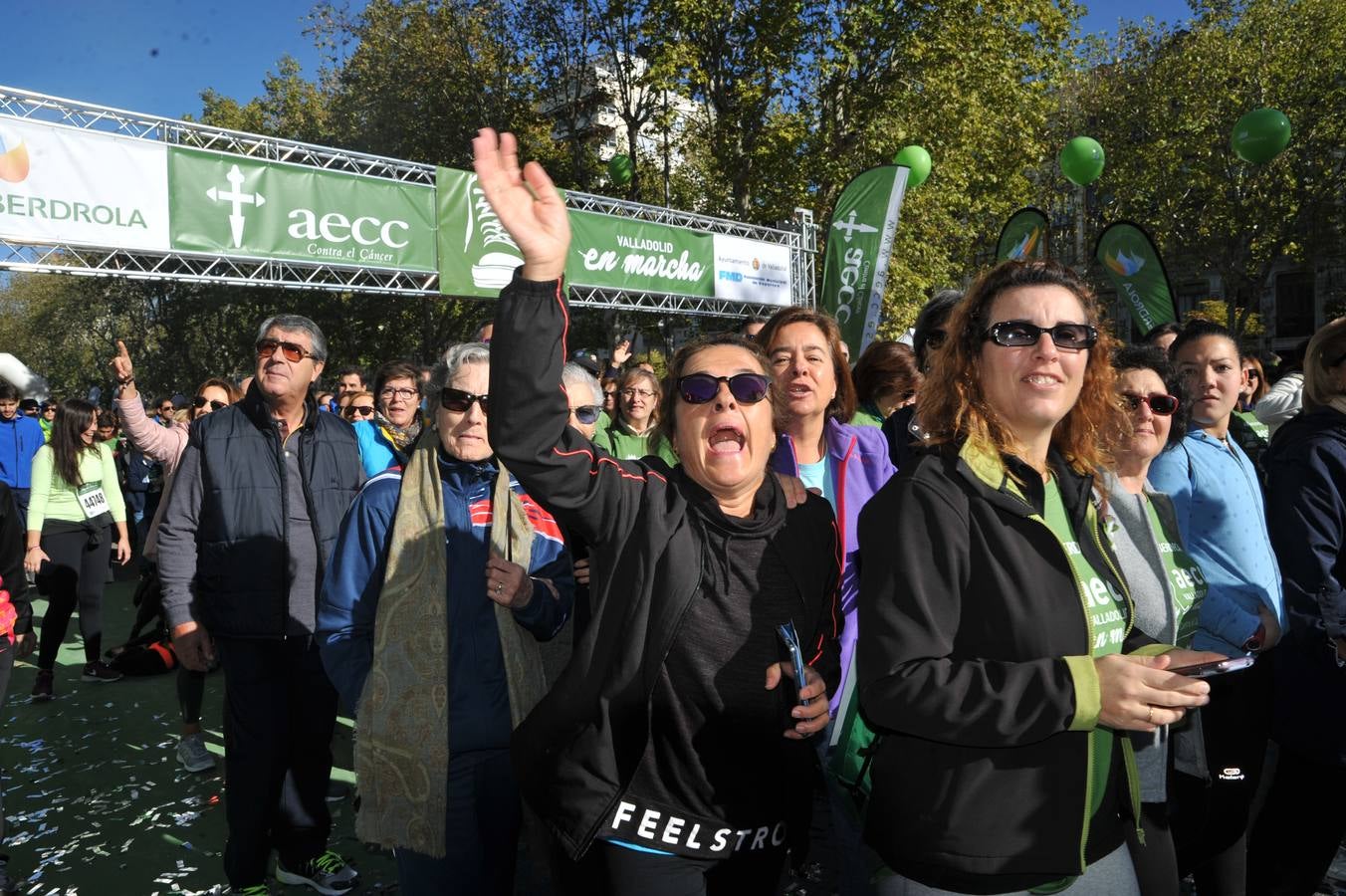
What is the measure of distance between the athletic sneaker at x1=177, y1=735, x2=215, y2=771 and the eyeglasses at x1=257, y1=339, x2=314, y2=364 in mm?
2645

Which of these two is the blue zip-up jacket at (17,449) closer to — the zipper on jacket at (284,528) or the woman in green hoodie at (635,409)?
the woman in green hoodie at (635,409)

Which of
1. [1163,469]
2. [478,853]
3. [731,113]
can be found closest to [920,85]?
[731,113]

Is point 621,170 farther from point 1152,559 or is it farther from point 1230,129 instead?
point 1230,129

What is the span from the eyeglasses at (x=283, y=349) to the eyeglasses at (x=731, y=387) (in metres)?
2.10

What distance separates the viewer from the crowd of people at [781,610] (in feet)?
4.97

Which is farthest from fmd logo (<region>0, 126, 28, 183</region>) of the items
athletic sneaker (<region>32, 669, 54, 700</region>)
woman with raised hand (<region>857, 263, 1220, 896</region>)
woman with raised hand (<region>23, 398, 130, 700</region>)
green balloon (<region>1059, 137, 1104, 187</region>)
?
green balloon (<region>1059, 137, 1104, 187</region>)

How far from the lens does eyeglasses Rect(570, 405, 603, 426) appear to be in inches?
148

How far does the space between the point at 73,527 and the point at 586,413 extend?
15.7 ft

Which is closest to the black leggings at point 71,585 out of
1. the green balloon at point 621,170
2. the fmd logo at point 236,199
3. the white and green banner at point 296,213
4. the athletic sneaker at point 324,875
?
the white and green banner at point 296,213

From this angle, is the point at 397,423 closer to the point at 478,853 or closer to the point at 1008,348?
the point at 478,853

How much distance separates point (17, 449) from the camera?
8297 mm

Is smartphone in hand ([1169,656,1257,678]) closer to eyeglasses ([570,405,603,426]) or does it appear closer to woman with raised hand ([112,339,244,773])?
eyeglasses ([570,405,603,426])

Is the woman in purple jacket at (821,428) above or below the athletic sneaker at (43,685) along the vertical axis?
above

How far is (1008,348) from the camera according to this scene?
5.75 feet
